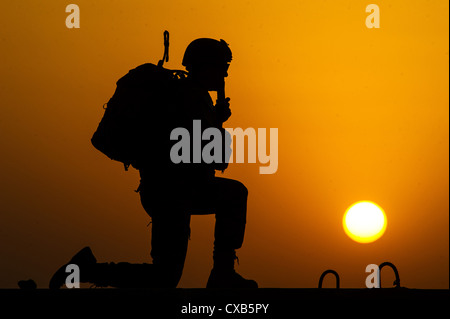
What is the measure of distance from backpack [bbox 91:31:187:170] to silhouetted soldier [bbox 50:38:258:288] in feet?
0.20

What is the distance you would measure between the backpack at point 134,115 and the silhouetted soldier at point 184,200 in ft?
0.20

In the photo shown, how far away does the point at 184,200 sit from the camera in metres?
8.09

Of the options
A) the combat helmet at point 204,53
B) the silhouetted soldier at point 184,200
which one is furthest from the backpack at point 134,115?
the combat helmet at point 204,53

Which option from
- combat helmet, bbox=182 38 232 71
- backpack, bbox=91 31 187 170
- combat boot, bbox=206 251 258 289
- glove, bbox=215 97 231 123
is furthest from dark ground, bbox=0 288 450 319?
combat helmet, bbox=182 38 232 71

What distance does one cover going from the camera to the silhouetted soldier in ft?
26.0

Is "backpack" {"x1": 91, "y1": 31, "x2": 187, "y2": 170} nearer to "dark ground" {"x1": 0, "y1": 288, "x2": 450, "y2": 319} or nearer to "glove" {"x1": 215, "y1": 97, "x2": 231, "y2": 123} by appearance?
"glove" {"x1": 215, "y1": 97, "x2": 231, "y2": 123}

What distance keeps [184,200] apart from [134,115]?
2.78ft

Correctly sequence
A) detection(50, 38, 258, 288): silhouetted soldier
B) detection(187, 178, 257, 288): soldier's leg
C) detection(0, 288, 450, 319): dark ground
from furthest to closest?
detection(187, 178, 257, 288): soldier's leg
detection(50, 38, 258, 288): silhouetted soldier
detection(0, 288, 450, 319): dark ground

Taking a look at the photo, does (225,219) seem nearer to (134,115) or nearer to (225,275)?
(225,275)

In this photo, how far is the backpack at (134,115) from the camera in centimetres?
794

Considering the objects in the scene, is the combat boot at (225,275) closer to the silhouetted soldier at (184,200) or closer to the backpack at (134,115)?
the silhouetted soldier at (184,200)
